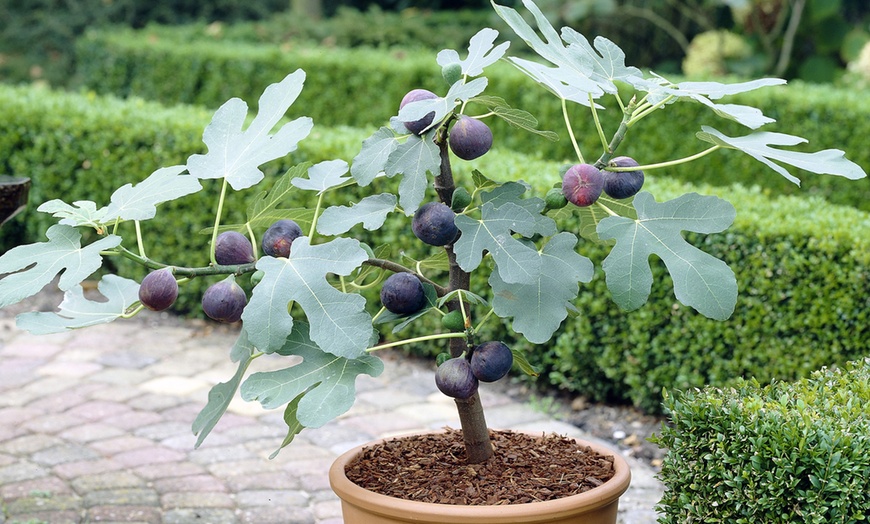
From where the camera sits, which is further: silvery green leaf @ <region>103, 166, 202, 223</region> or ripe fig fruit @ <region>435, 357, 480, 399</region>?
ripe fig fruit @ <region>435, 357, 480, 399</region>

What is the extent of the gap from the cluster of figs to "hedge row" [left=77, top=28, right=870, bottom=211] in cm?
335

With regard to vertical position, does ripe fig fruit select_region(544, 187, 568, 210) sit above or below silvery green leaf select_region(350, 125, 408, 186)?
below

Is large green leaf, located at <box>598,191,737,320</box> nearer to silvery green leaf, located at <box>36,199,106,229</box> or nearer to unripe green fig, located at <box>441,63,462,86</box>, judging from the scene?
unripe green fig, located at <box>441,63,462,86</box>

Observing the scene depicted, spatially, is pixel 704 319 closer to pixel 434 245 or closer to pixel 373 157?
pixel 434 245

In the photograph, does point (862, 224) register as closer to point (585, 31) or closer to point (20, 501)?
point (20, 501)

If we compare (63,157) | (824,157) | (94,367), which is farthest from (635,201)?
(63,157)

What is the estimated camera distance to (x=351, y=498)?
2010mm

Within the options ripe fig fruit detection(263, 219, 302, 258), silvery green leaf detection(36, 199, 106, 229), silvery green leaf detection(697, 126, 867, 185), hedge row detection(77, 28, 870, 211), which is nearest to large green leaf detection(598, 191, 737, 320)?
silvery green leaf detection(697, 126, 867, 185)

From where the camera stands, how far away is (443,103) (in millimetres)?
1688

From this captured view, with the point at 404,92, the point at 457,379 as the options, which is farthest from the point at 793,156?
the point at 404,92

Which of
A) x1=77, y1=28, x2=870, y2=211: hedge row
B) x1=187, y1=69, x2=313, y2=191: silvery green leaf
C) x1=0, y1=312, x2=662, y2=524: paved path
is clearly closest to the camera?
x1=187, y1=69, x2=313, y2=191: silvery green leaf

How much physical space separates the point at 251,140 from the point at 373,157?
0.30 metres

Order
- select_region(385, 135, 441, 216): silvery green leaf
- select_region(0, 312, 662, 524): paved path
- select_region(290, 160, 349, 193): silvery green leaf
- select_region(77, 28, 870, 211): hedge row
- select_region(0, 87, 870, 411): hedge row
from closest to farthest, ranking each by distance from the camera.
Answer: select_region(385, 135, 441, 216): silvery green leaf
select_region(290, 160, 349, 193): silvery green leaf
select_region(0, 312, 662, 524): paved path
select_region(0, 87, 870, 411): hedge row
select_region(77, 28, 870, 211): hedge row

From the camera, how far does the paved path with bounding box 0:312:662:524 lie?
3.24 meters
